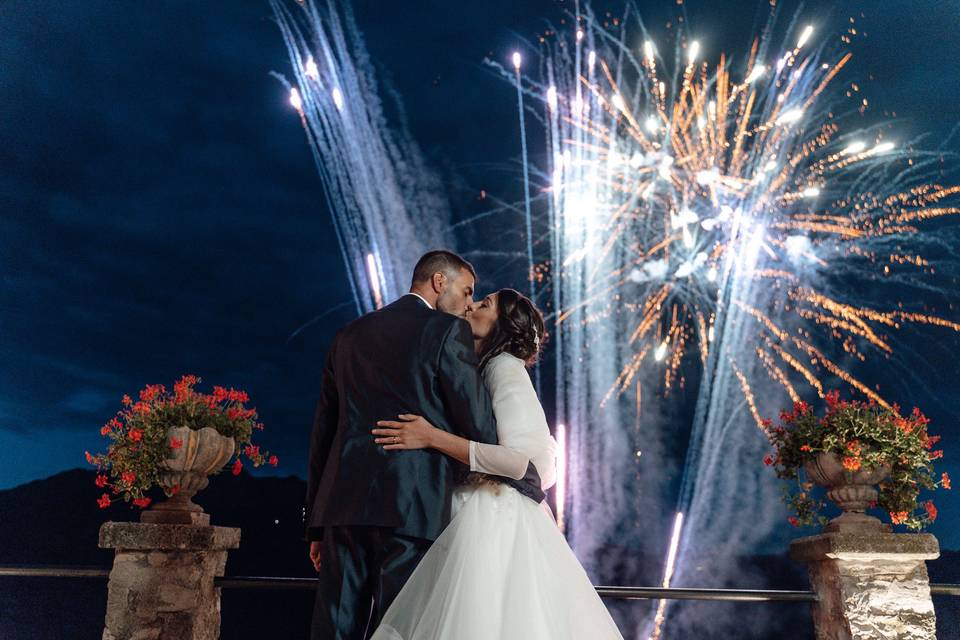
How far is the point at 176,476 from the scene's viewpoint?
13.3 feet

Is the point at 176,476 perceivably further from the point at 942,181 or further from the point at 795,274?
the point at 942,181

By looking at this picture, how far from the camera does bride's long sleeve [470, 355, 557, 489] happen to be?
7.72 ft

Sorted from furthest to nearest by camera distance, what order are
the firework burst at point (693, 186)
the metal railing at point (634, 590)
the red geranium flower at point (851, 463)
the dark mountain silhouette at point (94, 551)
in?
1. the dark mountain silhouette at point (94, 551)
2. the firework burst at point (693, 186)
3. the red geranium flower at point (851, 463)
4. the metal railing at point (634, 590)

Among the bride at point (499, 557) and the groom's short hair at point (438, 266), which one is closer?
the bride at point (499, 557)

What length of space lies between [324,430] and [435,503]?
58cm

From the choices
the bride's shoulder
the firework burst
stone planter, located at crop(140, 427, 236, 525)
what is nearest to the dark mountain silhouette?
the firework burst

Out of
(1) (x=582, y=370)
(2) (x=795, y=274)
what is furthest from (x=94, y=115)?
(2) (x=795, y=274)

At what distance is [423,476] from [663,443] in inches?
1471

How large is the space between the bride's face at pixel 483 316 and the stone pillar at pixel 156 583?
2.14 metres

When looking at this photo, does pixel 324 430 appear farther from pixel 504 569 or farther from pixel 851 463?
pixel 851 463

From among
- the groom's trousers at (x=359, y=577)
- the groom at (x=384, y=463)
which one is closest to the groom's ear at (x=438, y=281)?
the groom at (x=384, y=463)

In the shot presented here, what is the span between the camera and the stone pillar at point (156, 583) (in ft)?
12.4

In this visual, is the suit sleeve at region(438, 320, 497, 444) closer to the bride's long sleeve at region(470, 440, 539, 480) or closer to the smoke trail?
the bride's long sleeve at region(470, 440, 539, 480)

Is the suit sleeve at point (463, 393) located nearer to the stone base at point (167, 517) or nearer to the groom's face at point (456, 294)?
the groom's face at point (456, 294)
